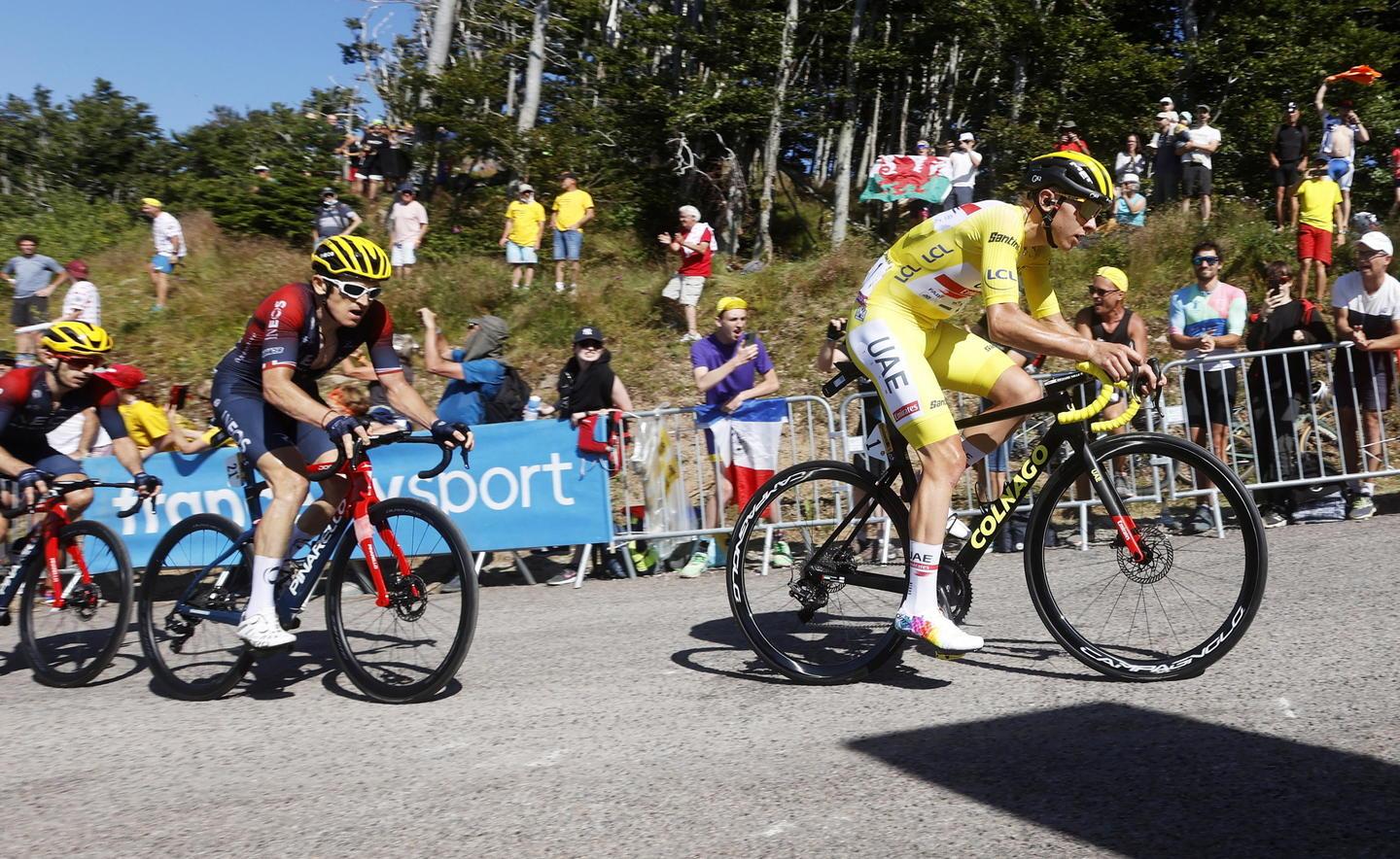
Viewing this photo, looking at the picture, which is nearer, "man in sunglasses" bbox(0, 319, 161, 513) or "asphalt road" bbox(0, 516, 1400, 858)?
"asphalt road" bbox(0, 516, 1400, 858)

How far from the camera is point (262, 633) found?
211 inches

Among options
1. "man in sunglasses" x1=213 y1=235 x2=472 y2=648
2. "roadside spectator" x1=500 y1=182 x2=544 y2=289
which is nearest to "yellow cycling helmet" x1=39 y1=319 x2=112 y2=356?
"man in sunglasses" x1=213 y1=235 x2=472 y2=648

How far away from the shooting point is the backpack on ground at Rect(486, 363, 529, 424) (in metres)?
9.65

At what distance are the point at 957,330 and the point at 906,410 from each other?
0.56 metres

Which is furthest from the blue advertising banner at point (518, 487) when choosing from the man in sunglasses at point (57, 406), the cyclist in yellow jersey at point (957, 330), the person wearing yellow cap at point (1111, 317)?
the cyclist in yellow jersey at point (957, 330)

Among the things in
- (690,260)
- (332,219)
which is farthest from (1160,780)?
(332,219)

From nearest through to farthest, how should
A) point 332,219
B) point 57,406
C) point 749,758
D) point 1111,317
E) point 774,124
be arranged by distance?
point 749,758, point 57,406, point 1111,317, point 332,219, point 774,124

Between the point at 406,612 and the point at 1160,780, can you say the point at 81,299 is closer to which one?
the point at 406,612

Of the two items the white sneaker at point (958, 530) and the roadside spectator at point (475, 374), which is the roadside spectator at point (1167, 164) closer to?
the roadside spectator at point (475, 374)

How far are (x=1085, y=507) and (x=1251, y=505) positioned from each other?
1444 millimetres

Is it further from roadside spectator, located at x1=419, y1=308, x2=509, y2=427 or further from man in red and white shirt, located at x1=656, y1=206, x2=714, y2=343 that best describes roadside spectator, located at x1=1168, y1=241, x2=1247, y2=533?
man in red and white shirt, located at x1=656, y1=206, x2=714, y2=343

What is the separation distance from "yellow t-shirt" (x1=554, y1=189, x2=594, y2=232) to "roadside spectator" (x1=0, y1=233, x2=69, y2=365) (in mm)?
7653

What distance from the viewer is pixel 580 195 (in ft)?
56.9

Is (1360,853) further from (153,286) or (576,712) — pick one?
(153,286)
